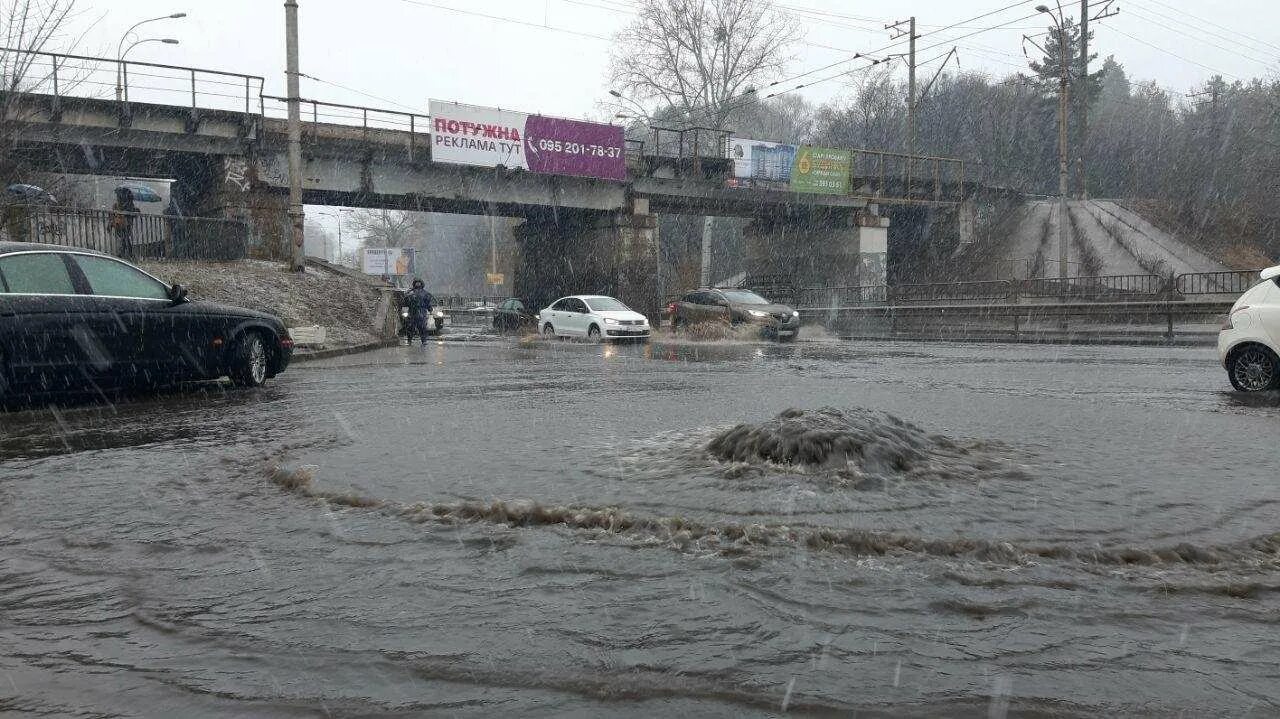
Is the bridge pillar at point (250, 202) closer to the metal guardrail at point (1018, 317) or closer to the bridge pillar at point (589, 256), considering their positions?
the bridge pillar at point (589, 256)

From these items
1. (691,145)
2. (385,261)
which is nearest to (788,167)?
(691,145)

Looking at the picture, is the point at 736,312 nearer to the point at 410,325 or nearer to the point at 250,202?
the point at 410,325

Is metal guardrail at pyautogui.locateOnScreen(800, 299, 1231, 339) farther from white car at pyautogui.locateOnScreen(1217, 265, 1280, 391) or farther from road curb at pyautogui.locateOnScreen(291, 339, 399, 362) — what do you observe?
road curb at pyautogui.locateOnScreen(291, 339, 399, 362)

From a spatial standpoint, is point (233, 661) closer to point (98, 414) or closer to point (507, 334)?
point (98, 414)

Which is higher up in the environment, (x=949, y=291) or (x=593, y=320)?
(x=949, y=291)

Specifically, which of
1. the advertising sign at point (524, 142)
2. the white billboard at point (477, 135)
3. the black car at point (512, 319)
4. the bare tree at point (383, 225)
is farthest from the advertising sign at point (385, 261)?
the white billboard at point (477, 135)

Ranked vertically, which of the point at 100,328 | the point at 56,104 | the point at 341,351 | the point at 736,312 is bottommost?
the point at 341,351

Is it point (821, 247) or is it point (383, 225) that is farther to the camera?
point (383, 225)

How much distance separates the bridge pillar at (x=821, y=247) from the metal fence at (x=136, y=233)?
2853 centimetres

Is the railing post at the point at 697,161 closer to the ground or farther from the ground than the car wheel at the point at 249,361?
farther from the ground

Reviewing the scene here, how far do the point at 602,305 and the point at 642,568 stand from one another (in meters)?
25.6

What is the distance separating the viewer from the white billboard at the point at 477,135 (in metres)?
35.0

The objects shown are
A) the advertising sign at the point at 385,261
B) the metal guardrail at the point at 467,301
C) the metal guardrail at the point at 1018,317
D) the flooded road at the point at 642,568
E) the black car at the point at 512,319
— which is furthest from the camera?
the advertising sign at the point at 385,261

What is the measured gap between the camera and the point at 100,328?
31.8 ft
